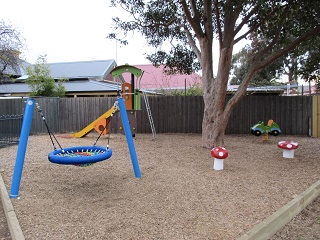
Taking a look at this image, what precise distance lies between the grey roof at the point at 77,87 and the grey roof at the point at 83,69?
40.9 inches

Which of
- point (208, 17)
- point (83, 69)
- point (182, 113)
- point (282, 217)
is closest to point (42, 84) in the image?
point (83, 69)

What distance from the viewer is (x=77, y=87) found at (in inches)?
893

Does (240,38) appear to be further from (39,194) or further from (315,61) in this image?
(39,194)

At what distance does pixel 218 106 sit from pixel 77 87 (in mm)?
15148

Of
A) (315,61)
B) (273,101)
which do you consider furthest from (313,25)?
(273,101)

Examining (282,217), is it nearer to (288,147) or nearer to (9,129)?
(288,147)

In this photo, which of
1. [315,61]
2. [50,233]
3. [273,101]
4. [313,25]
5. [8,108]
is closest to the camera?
[50,233]

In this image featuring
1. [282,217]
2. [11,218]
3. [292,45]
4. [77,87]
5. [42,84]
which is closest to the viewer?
[11,218]

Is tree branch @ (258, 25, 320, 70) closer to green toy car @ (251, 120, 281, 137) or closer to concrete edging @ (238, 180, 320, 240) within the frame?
green toy car @ (251, 120, 281, 137)

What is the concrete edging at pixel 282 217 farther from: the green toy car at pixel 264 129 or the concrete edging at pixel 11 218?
the green toy car at pixel 264 129

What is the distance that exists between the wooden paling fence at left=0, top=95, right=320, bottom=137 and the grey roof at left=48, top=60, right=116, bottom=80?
897 cm

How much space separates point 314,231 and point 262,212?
725mm

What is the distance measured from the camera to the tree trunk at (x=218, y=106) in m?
9.69

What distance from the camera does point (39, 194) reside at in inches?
211
